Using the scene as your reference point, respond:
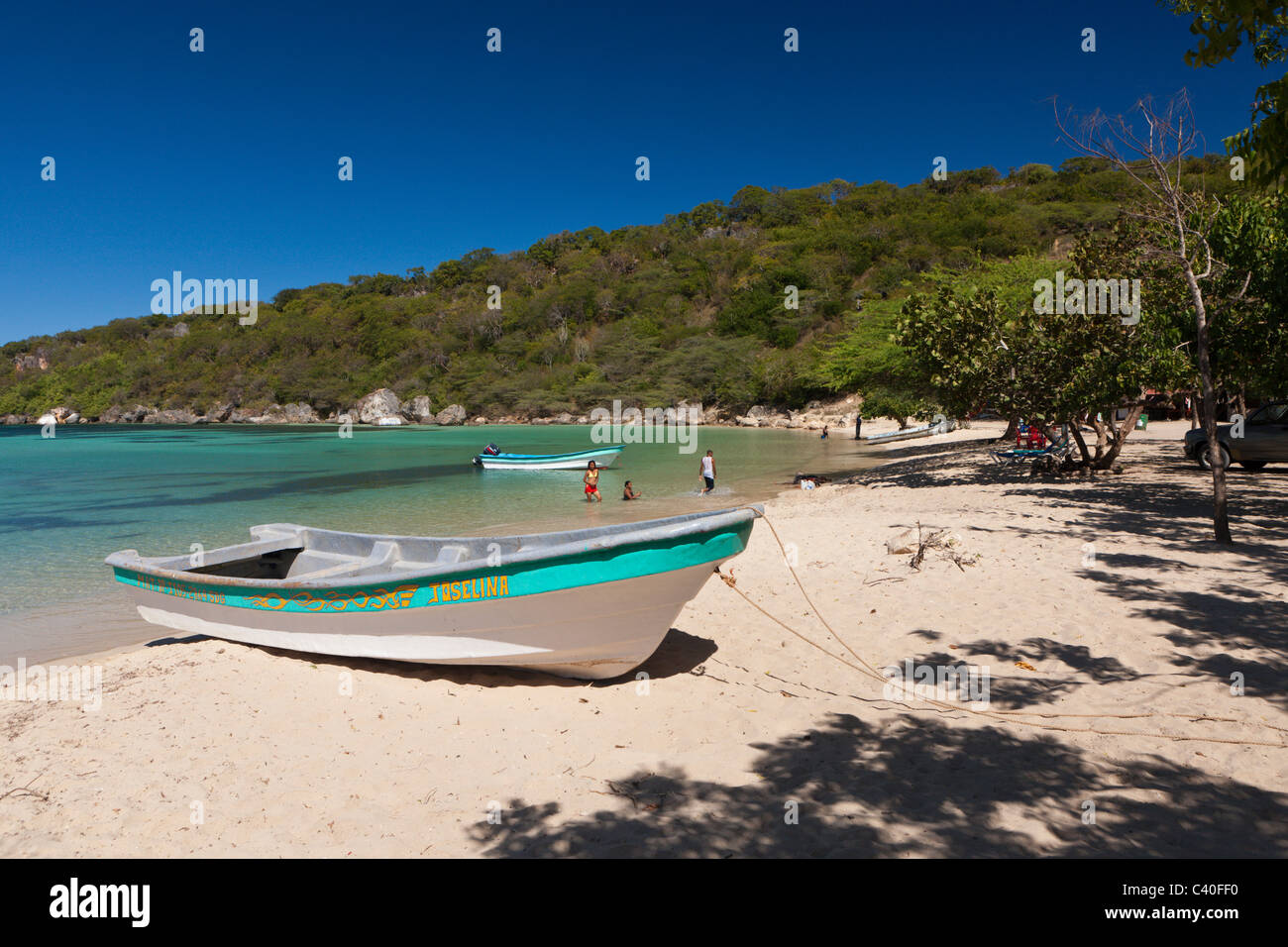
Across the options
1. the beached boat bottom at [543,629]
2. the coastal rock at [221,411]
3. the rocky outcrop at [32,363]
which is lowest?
the beached boat bottom at [543,629]

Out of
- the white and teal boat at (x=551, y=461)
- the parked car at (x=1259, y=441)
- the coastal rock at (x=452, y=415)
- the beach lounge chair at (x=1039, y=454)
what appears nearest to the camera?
the parked car at (x=1259, y=441)

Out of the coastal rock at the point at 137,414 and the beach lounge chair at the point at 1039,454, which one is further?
the coastal rock at the point at 137,414

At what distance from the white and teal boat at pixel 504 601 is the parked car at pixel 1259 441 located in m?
15.2

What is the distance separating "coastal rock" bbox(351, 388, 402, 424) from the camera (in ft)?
332

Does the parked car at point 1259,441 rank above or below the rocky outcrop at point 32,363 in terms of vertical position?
below

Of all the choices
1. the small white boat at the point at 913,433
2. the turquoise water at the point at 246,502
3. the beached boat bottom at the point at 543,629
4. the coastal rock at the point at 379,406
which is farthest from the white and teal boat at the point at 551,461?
the coastal rock at the point at 379,406

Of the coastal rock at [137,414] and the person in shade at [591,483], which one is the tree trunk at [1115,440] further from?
the coastal rock at [137,414]

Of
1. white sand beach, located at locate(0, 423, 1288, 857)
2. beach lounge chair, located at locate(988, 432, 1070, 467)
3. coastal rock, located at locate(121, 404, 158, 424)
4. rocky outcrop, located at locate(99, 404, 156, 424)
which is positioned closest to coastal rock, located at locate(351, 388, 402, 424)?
coastal rock, located at locate(121, 404, 158, 424)

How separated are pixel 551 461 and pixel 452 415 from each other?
70958mm

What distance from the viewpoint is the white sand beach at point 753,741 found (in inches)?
146

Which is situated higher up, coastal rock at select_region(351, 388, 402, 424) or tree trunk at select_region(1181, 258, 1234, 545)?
coastal rock at select_region(351, 388, 402, 424)

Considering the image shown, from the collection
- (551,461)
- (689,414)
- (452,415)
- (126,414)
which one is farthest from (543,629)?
(126,414)

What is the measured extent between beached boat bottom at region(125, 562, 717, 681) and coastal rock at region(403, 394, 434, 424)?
98.2 m

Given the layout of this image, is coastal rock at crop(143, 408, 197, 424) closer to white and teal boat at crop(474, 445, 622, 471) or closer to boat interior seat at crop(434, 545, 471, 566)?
white and teal boat at crop(474, 445, 622, 471)
